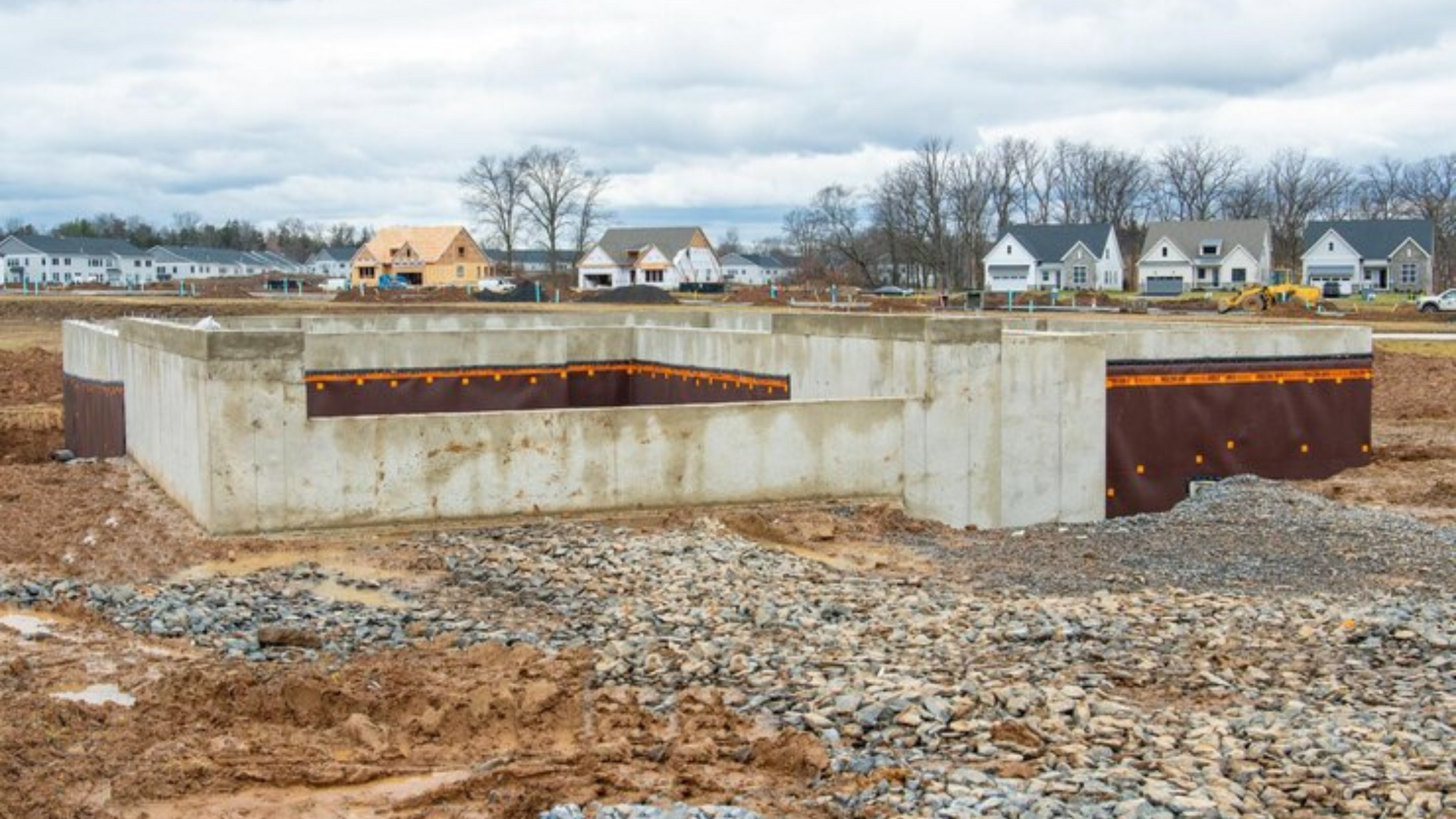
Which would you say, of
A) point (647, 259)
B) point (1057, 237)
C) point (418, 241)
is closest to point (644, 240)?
point (647, 259)

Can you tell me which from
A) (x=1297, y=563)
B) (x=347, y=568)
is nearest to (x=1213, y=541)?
(x=1297, y=563)

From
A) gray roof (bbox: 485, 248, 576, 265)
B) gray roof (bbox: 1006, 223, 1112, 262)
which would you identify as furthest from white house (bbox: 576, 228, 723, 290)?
gray roof (bbox: 1006, 223, 1112, 262)

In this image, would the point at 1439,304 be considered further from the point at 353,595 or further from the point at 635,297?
the point at 353,595

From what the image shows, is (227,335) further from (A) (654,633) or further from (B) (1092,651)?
(B) (1092,651)

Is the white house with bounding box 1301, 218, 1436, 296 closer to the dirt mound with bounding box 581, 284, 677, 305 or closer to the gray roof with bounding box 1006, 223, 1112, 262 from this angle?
the gray roof with bounding box 1006, 223, 1112, 262

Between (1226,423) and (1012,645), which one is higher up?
(1226,423)

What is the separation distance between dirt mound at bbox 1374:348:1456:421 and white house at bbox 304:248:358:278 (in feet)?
382

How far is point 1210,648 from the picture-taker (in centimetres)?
949

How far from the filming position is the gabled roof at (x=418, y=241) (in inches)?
3991

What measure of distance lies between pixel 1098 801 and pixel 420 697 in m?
3.93

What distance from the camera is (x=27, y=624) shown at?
10602 mm

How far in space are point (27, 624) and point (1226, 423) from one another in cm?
1273

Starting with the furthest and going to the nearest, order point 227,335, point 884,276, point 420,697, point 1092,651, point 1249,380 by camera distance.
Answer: point 884,276 → point 1249,380 → point 227,335 → point 1092,651 → point 420,697

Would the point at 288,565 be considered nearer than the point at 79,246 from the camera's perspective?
Yes
